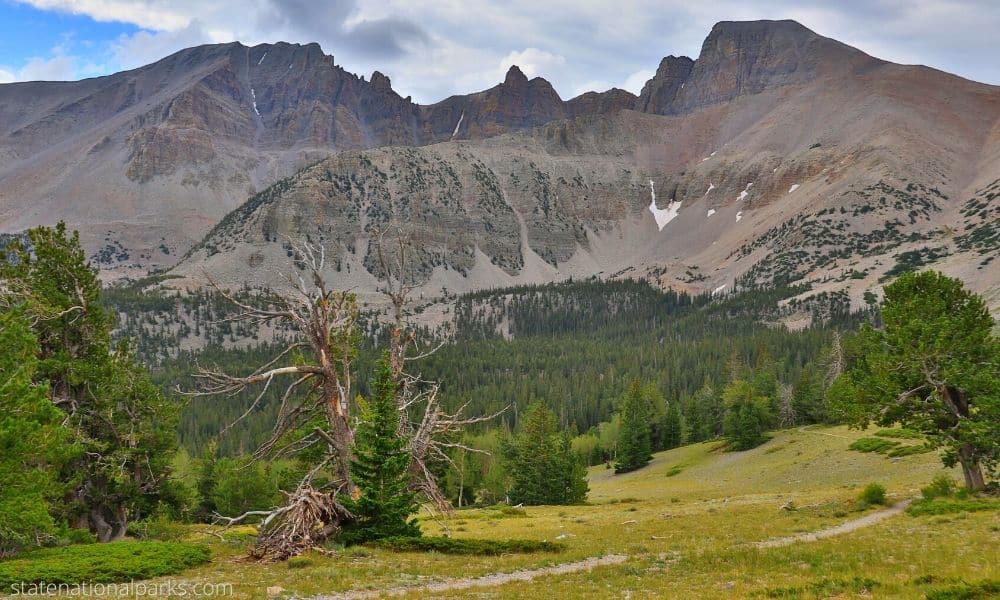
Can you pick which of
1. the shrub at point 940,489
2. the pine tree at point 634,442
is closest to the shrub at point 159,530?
the shrub at point 940,489

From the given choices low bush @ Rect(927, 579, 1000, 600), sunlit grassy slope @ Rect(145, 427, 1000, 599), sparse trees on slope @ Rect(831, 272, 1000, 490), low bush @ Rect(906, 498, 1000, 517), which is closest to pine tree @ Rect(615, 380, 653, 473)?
sunlit grassy slope @ Rect(145, 427, 1000, 599)

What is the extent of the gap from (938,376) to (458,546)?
80.3 ft

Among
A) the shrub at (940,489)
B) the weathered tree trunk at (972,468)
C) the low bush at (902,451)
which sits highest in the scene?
the weathered tree trunk at (972,468)

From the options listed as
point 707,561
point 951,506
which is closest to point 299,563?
point 707,561

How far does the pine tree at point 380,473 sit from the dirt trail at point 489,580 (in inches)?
198

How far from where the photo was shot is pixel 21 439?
21.0 meters

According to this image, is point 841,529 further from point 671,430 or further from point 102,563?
point 671,430

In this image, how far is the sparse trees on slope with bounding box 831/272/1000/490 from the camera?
28.6 metres

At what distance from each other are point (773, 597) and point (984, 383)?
22299 mm

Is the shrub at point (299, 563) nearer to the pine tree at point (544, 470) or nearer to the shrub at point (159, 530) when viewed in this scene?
the shrub at point (159, 530)

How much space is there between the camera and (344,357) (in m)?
23.4

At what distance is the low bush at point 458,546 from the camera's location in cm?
2139

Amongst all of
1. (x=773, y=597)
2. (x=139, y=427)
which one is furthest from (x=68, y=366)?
(x=773, y=597)

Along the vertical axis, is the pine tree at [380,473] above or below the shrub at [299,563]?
above
